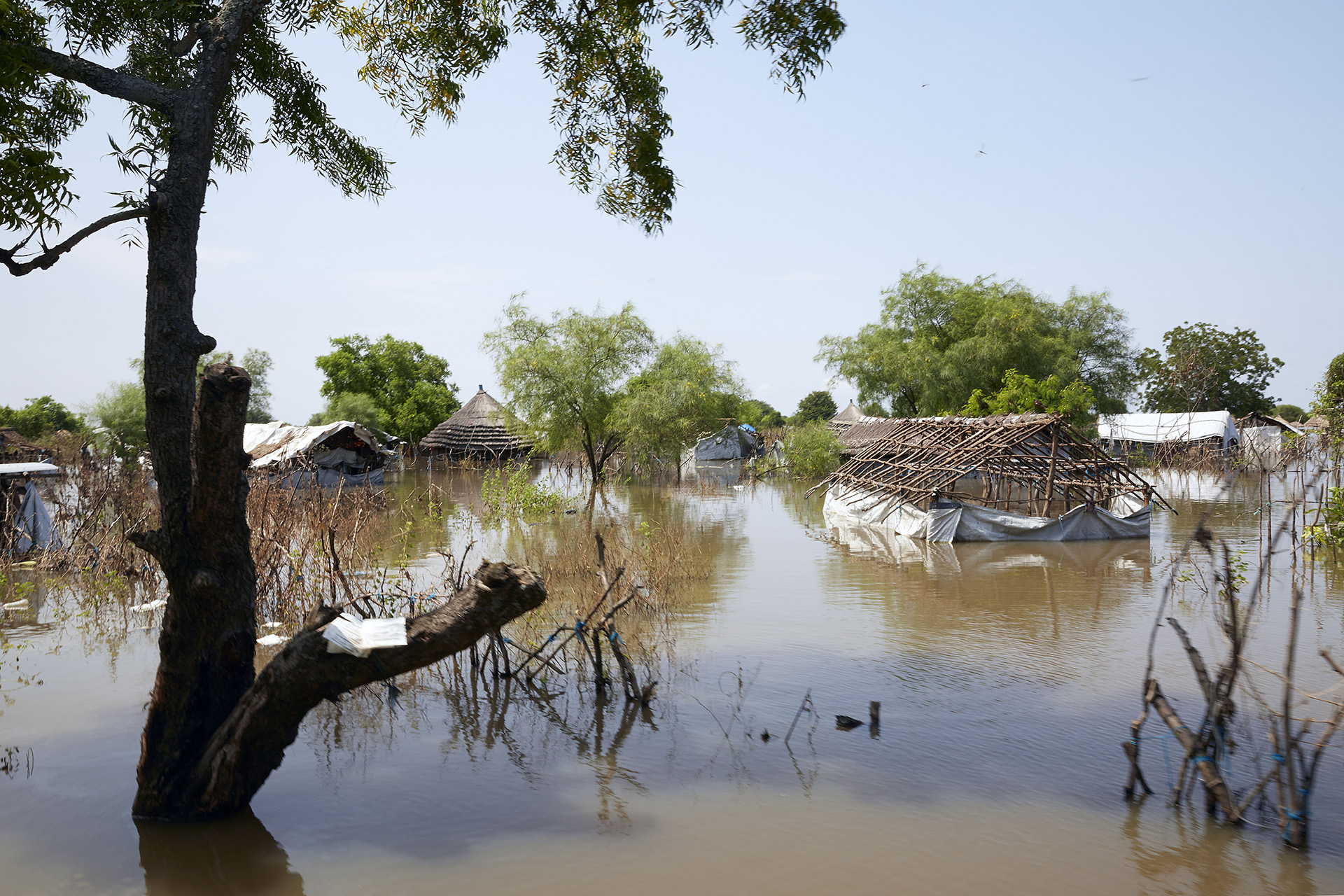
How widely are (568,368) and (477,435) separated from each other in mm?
13372

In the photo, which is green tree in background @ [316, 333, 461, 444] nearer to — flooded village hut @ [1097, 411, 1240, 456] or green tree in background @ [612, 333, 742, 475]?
green tree in background @ [612, 333, 742, 475]

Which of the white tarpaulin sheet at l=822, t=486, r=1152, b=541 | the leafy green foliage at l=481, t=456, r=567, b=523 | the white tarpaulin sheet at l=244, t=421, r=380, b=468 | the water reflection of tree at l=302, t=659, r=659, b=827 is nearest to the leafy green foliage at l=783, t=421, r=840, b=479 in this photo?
the leafy green foliage at l=481, t=456, r=567, b=523

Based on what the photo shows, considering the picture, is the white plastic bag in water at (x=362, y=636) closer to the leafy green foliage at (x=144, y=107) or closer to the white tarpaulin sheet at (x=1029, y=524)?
the leafy green foliage at (x=144, y=107)

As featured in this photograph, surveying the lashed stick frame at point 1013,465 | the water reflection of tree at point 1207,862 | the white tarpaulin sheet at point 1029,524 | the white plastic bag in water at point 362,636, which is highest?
the lashed stick frame at point 1013,465

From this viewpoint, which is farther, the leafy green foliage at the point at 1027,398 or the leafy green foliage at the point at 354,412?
the leafy green foliage at the point at 354,412

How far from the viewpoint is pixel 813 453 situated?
33250 mm

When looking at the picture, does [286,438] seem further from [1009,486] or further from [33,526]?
[1009,486]

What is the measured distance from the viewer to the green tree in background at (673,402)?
1139 inches

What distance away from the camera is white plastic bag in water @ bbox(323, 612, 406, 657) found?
4.20 meters

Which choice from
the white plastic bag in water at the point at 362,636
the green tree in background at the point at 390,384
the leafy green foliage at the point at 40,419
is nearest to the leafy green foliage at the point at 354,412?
the green tree in background at the point at 390,384

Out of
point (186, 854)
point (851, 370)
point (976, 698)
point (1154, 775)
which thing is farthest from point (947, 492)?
point (851, 370)

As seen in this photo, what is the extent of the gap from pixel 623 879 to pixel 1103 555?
12427 mm

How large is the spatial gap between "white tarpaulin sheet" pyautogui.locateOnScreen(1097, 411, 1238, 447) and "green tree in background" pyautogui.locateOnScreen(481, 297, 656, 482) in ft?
69.6

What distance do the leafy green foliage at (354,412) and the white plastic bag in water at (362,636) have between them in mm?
44137
